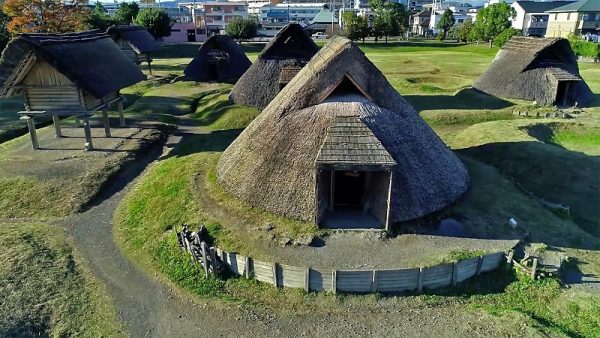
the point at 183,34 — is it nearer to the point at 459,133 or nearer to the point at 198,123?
the point at 198,123

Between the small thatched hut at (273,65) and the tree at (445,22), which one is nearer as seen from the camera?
the small thatched hut at (273,65)

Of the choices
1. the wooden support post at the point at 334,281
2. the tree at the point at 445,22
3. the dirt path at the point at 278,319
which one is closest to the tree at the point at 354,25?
the tree at the point at 445,22

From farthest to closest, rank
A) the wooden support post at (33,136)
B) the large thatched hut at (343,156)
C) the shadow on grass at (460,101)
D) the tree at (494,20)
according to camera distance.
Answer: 1. the tree at (494,20)
2. the shadow on grass at (460,101)
3. the wooden support post at (33,136)
4. the large thatched hut at (343,156)

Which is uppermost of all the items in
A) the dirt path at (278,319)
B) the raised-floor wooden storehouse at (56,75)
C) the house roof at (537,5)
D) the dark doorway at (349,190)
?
the house roof at (537,5)

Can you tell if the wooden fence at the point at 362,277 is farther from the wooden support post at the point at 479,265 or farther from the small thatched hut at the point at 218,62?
the small thatched hut at the point at 218,62

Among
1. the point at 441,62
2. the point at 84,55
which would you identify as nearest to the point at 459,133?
the point at 84,55

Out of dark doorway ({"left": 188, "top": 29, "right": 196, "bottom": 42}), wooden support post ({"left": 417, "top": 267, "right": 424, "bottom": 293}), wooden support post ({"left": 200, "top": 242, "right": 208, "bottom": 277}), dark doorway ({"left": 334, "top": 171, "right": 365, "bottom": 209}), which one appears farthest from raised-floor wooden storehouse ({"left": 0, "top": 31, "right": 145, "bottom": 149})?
dark doorway ({"left": 188, "top": 29, "right": 196, "bottom": 42})
